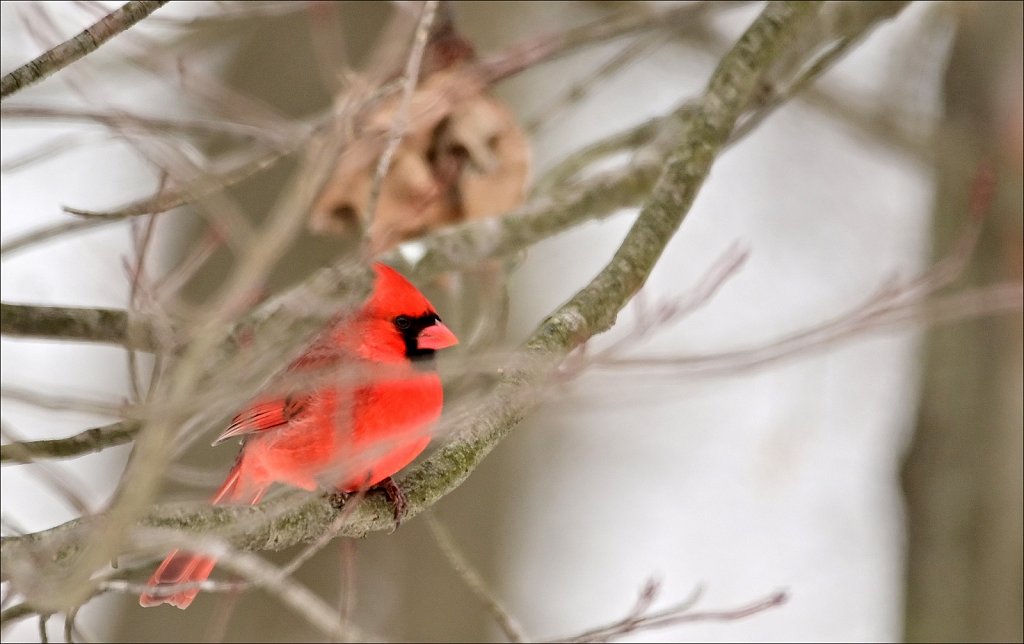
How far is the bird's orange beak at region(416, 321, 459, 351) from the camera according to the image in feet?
8.26

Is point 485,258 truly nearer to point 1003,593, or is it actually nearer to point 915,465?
point 915,465

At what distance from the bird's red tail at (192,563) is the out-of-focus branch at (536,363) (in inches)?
17.5

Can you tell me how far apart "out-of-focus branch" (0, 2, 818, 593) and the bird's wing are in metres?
0.43

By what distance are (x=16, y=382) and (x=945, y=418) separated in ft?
8.99

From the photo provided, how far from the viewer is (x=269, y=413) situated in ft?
8.27

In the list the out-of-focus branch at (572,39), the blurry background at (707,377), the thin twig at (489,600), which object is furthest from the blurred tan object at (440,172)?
the thin twig at (489,600)

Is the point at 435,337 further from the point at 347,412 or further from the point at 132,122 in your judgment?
the point at 132,122

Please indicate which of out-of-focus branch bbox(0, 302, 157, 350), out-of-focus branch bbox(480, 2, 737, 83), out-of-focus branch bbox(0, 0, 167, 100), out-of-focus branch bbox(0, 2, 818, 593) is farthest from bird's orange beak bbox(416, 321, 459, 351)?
out-of-focus branch bbox(0, 0, 167, 100)

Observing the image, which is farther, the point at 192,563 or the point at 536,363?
the point at 192,563

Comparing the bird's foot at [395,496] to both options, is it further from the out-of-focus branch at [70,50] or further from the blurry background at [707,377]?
the out-of-focus branch at [70,50]

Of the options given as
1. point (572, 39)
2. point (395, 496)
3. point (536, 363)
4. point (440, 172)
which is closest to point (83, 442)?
point (395, 496)

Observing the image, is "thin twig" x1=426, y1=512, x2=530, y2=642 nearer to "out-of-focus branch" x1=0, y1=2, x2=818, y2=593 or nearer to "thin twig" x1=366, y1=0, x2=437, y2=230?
"out-of-focus branch" x1=0, y1=2, x2=818, y2=593

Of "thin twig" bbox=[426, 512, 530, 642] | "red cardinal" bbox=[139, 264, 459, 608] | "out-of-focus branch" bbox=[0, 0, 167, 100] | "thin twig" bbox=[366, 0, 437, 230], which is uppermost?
"thin twig" bbox=[366, 0, 437, 230]

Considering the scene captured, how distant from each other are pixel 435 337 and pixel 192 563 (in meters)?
0.69
